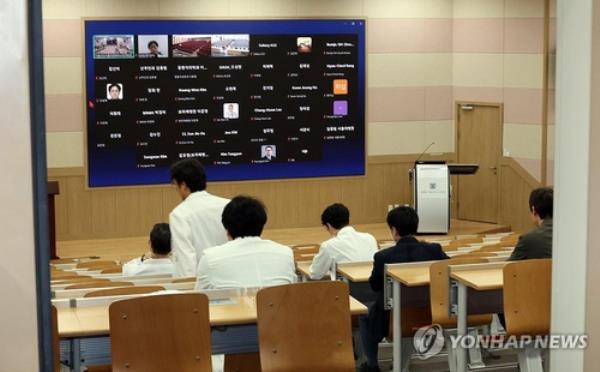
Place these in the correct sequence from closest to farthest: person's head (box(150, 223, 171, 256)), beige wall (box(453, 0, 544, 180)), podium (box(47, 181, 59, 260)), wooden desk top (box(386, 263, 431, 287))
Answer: wooden desk top (box(386, 263, 431, 287)) → person's head (box(150, 223, 171, 256)) → podium (box(47, 181, 59, 260)) → beige wall (box(453, 0, 544, 180))

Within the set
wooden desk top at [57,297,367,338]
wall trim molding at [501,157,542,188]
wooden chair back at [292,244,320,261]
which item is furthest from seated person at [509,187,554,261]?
wall trim molding at [501,157,542,188]

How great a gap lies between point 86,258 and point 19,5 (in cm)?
855

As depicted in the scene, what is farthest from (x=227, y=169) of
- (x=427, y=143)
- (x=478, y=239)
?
(x=478, y=239)

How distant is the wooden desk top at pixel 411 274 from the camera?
19.5ft

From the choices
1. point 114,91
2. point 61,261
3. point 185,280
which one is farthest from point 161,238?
point 114,91

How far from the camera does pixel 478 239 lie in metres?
10.7

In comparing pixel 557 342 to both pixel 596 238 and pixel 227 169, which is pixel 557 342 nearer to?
pixel 596 238

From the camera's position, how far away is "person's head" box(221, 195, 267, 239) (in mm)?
5586

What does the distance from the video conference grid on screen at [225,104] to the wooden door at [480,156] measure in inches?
59.6

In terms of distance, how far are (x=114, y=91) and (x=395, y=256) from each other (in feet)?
23.4

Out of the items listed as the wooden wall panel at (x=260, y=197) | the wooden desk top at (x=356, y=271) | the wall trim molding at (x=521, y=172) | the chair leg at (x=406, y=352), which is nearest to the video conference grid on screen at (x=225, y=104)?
the wooden wall panel at (x=260, y=197)

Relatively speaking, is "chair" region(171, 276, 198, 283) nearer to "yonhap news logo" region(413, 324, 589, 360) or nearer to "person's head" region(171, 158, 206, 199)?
"person's head" region(171, 158, 206, 199)

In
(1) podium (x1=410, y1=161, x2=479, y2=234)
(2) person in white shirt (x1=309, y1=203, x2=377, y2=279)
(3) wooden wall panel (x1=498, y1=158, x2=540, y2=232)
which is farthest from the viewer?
(3) wooden wall panel (x1=498, y1=158, x2=540, y2=232)

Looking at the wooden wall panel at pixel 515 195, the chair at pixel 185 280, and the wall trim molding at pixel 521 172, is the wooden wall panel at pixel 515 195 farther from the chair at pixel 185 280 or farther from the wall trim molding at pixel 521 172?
the chair at pixel 185 280
